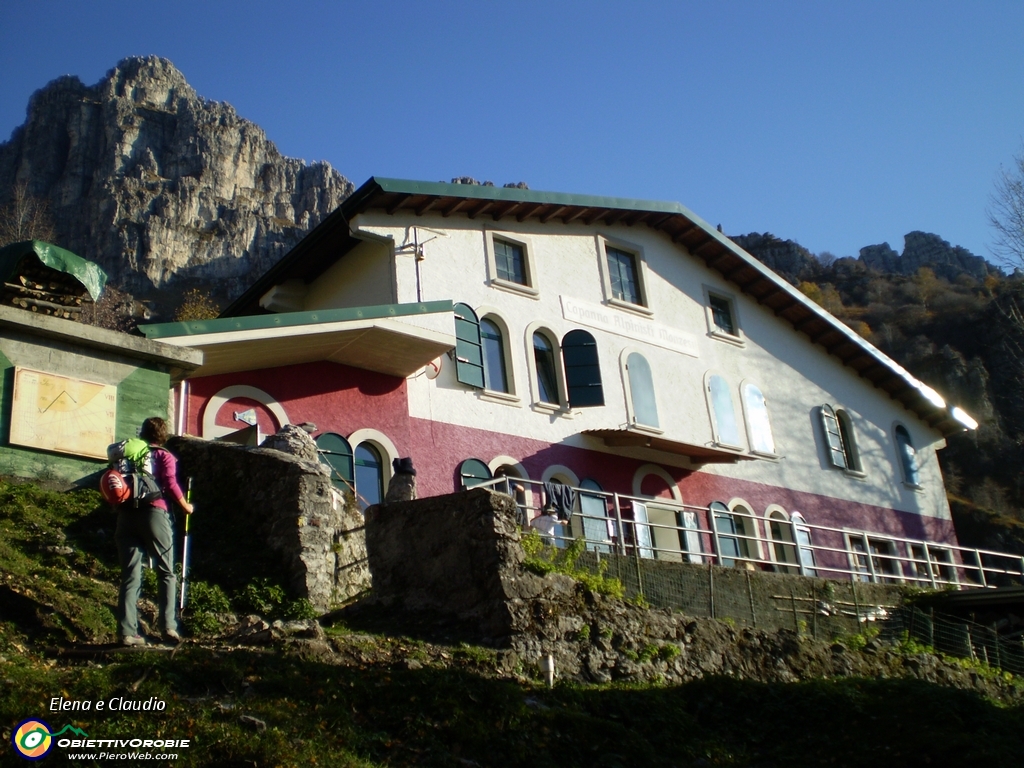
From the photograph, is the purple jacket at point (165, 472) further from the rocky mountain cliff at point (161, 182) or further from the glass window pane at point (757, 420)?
the rocky mountain cliff at point (161, 182)

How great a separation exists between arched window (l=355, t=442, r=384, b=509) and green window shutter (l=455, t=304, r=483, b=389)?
2217 mm

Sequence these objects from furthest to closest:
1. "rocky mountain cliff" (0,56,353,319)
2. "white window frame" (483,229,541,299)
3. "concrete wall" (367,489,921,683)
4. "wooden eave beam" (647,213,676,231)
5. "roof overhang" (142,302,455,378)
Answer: "rocky mountain cliff" (0,56,353,319) < "wooden eave beam" (647,213,676,231) < "white window frame" (483,229,541,299) < "roof overhang" (142,302,455,378) < "concrete wall" (367,489,921,683)

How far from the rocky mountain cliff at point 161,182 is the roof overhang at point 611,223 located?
6473 centimetres

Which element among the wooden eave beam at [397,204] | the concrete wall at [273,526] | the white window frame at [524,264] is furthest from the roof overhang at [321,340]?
the concrete wall at [273,526]

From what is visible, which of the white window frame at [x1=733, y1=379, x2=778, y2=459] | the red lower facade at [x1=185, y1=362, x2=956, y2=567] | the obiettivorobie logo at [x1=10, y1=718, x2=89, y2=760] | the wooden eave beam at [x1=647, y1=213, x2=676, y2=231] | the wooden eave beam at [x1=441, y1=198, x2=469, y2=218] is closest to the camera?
the obiettivorobie logo at [x1=10, y1=718, x2=89, y2=760]

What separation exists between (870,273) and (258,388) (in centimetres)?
6677

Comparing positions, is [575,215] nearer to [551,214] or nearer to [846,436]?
[551,214]

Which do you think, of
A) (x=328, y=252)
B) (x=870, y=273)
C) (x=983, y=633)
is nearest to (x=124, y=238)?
(x=870, y=273)

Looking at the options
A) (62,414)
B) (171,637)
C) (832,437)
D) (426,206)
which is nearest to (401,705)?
(171,637)

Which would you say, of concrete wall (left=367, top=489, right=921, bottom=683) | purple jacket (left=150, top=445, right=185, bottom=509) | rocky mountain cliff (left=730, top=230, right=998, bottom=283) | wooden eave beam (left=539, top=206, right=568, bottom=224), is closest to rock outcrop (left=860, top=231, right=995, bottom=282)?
rocky mountain cliff (left=730, top=230, right=998, bottom=283)

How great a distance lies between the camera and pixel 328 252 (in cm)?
1998

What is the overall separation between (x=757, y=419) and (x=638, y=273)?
4.08 metres

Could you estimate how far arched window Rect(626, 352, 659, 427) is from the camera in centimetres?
2119

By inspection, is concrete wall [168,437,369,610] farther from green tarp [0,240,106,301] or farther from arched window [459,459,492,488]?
arched window [459,459,492,488]
